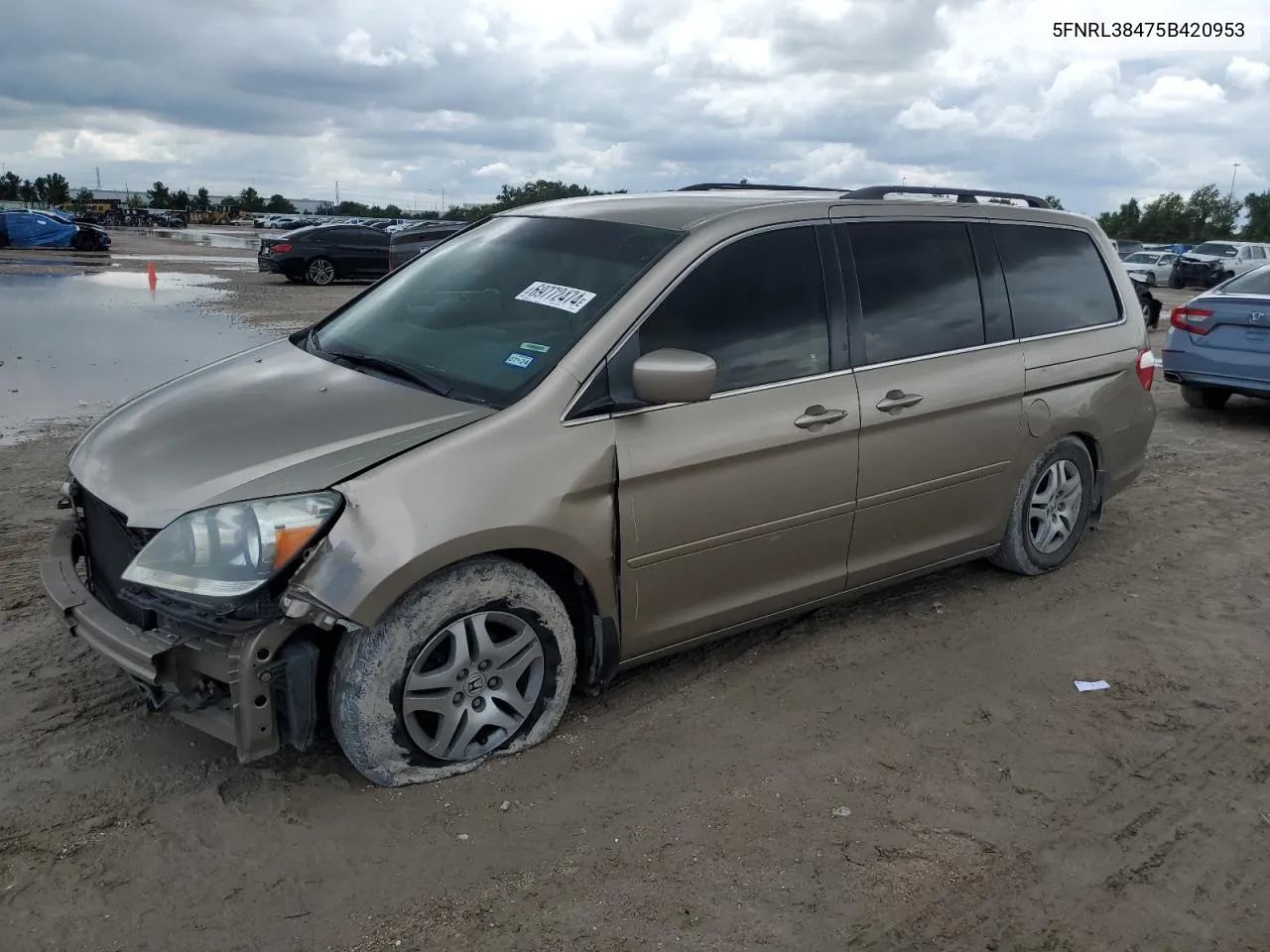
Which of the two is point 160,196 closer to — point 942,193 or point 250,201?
point 250,201

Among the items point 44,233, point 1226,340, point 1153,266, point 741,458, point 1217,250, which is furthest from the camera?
point 1153,266

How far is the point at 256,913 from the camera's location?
283 cm

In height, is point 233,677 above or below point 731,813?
above

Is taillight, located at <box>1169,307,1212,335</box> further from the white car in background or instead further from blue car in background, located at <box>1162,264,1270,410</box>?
the white car in background

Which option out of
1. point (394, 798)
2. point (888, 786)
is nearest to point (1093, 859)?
point (888, 786)

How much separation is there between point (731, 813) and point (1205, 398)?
28.4 feet

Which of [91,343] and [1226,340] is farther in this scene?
[91,343]

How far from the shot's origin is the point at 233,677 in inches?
118

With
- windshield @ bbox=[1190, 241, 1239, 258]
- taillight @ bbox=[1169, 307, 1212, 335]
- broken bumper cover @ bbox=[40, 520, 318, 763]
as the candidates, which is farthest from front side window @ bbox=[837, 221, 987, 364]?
windshield @ bbox=[1190, 241, 1239, 258]

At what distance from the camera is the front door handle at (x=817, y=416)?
401 centimetres

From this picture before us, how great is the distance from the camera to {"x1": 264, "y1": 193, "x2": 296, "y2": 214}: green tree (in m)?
95.0

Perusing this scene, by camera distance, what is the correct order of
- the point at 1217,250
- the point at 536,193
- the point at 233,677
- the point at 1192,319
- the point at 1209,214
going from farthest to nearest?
the point at 1209,214 < the point at 1217,250 < the point at 536,193 < the point at 1192,319 < the point at 233,677

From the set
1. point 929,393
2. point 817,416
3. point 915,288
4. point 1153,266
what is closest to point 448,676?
point 817,416

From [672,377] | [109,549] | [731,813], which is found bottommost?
[731,813]
